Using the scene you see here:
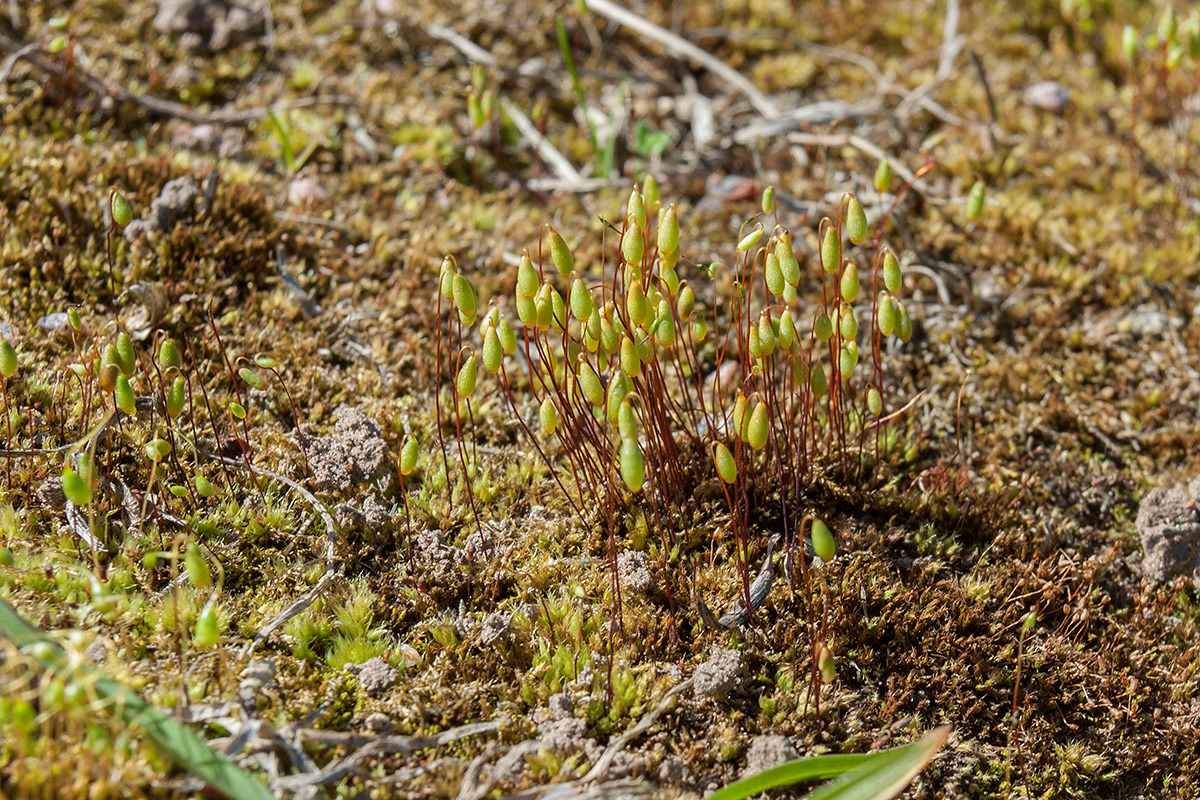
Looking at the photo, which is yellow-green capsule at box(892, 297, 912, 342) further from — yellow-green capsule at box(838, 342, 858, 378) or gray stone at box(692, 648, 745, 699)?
gray stone at box(692, 648, 745, 699)

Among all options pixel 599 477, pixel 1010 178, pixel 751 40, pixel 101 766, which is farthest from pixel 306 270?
pixel 1010 178

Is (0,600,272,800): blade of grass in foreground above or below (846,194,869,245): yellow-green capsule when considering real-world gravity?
below

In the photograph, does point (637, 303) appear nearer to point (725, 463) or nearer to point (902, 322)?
point (725, 463)

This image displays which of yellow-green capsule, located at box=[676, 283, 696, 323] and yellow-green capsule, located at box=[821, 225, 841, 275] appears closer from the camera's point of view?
yellow-green capsule, located at box=[821, 225, 841, 275]

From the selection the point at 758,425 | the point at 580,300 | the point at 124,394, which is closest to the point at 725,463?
the point at 758,425

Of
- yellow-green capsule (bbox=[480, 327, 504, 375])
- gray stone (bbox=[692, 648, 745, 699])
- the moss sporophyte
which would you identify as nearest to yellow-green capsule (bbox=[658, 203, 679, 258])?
the moss sporophyte

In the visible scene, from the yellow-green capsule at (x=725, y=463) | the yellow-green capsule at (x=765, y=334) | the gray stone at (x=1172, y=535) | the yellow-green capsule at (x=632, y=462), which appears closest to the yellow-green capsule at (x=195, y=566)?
the yellow-green capsule at (x=632, y=462)
